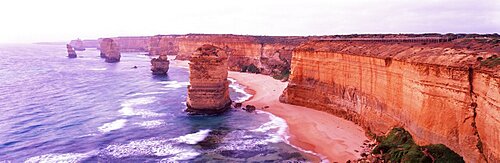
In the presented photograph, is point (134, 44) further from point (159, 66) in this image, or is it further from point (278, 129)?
point (278, 129)

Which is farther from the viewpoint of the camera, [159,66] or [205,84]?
[159,66]

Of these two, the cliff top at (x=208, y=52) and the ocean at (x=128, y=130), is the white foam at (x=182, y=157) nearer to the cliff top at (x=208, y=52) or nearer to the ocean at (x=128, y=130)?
the ocean at (x=128, y=130)

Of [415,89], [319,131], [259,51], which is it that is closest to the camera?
[415,89]

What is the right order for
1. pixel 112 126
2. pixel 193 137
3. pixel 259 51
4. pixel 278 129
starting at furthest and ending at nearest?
pixel 259 51, pixel 112 126, pixel 278 129, pixel 193 137

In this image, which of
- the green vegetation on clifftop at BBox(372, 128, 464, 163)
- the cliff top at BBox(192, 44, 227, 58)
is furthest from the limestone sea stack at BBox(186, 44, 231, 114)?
the green vegetation on clifftop at BBox(372, 128, 464, 163)

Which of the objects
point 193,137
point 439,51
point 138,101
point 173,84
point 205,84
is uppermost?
point 439,51

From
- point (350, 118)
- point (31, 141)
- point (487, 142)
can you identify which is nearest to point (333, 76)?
point (350, 118)

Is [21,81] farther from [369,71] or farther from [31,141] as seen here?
[369,71]

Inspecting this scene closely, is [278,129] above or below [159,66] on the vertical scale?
below

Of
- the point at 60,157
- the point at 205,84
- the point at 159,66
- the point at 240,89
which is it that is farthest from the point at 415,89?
the point at 159,66
